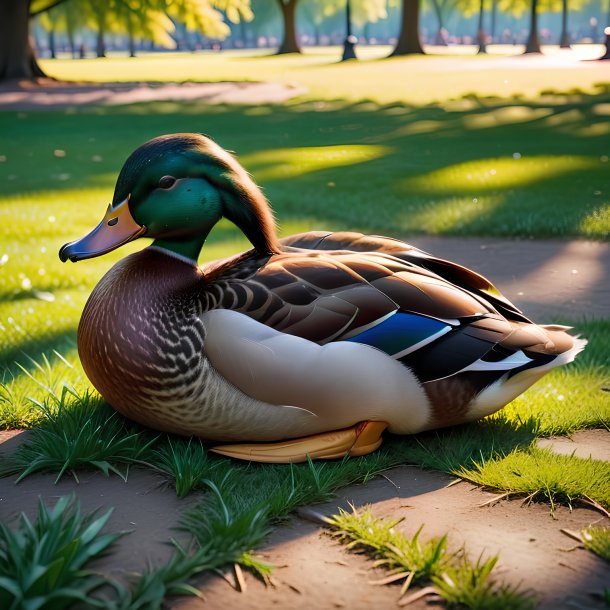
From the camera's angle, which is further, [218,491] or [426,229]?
[426,229]

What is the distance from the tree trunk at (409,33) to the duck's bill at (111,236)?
35699 millimetres

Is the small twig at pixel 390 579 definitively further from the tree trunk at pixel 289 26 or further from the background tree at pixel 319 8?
the background tree at pixel 319 8

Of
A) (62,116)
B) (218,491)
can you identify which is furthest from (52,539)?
(62,116)

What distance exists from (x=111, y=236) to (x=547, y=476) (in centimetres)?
178

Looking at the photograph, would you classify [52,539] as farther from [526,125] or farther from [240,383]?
[526,125]

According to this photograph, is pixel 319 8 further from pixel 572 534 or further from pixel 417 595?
pixel 417 595

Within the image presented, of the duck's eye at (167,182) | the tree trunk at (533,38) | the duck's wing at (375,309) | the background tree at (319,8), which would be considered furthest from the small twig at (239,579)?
the background tree at (319,8)

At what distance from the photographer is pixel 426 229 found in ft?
23.7

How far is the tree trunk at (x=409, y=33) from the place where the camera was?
36.8 meters

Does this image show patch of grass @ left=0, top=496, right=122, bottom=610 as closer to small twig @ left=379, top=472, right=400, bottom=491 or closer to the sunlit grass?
small twig @ left=379, top=472, right=400, bottom=491

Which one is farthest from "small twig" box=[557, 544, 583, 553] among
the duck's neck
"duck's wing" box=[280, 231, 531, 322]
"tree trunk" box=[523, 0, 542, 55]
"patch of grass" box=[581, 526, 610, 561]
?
"tree trunk" box=[523, 0, 542, 55]

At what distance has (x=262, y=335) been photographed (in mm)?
3014

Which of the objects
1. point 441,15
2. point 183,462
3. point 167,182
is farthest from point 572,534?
point 441,15

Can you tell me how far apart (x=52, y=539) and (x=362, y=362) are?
3.98 ft
